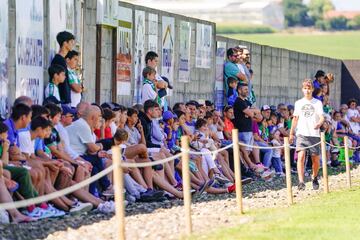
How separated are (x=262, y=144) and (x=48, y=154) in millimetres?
10079

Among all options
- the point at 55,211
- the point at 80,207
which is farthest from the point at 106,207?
the point at 55,211

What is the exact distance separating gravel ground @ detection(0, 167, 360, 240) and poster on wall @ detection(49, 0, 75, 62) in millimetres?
3039

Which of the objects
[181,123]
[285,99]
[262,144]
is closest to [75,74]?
[181,123]

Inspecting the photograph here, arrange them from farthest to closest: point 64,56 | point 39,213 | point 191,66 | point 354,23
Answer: point 354,23, point 191,66, point 64,56, point 39,213

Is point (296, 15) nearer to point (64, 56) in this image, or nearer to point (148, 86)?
point (148, 86)

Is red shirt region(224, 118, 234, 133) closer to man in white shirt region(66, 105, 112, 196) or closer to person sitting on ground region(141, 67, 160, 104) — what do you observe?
person sitting on ground region(141, 67, 160, 104)

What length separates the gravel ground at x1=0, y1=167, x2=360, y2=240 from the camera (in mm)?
15328

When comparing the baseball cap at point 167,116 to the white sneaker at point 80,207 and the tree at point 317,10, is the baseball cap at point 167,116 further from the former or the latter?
the tree at point 317,10

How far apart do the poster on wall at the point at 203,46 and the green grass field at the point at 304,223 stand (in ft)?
30.2

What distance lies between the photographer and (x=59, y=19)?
20875 mm

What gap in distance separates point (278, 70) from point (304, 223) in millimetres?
19549

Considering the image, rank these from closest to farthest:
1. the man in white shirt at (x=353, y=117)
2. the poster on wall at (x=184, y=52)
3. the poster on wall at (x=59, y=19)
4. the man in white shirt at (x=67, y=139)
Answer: the man in white shirt at (x=67, y=139), the poster on wall at (x=59, y=19), the poster on wall at (x=184, y=52), the man in white shirt at (x=353, y=117)

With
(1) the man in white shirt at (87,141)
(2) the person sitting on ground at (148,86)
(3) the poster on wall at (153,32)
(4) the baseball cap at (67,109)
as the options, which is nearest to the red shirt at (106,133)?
(4) the baseball cap at (67,109)

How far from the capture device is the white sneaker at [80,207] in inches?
680
